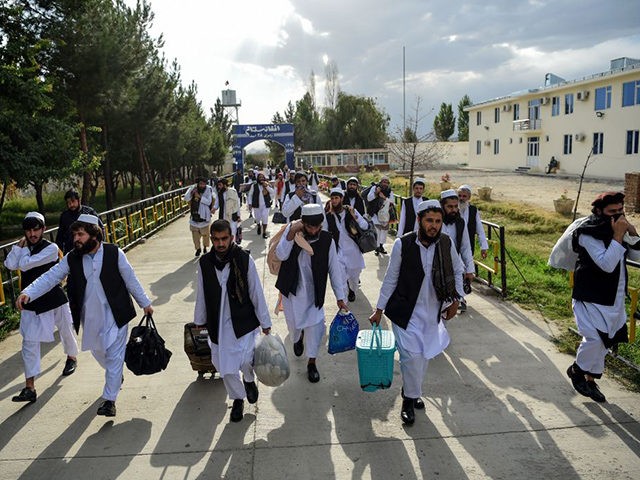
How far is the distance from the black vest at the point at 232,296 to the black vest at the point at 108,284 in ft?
2.37

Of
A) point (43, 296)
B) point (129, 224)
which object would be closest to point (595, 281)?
point (43, 296)

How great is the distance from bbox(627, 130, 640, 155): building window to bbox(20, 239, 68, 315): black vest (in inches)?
1251

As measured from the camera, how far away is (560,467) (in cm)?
348

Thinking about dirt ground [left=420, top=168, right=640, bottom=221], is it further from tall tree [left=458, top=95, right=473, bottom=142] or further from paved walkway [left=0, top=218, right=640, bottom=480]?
tall tree [left=458, top=95, right=473, bottom=142]

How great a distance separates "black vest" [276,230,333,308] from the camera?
4891 mm

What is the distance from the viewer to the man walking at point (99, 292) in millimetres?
4180

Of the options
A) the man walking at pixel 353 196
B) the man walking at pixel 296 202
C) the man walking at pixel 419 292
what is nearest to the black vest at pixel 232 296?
the man walking at pixel 419 292

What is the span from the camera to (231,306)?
4051 millimetres

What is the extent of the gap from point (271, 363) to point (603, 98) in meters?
34.2

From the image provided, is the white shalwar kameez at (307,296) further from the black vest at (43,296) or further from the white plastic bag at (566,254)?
the black vest at (43,296)

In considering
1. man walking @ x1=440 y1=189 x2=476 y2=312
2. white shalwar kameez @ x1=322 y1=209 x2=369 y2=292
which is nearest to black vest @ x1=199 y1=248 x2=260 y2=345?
man walking @ x1=440 y1=189 x2=476 y2=312

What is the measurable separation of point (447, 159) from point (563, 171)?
24.6m

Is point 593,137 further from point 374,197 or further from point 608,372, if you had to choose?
point 608,372

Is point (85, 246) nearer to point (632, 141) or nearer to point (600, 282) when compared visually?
point (600, 282)
